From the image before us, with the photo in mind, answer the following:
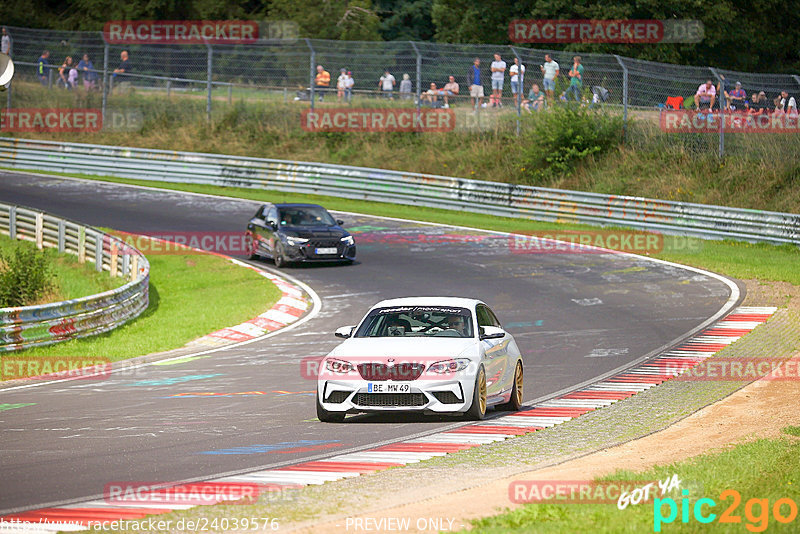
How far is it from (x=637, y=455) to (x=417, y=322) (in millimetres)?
3373

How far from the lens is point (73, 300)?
18469 millimetres

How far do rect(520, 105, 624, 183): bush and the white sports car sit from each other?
82.4 ft

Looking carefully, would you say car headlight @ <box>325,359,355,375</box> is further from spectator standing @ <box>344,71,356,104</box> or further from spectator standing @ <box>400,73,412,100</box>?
spectator standing @ <box>344,71,356,104</box>

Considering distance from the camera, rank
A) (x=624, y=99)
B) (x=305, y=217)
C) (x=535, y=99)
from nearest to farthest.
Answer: (x=305, y=217) < (x=624, y=99) < (x=535, y=99)

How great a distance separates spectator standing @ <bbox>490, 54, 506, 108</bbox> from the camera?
36.2 m

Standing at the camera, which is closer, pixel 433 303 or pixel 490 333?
pixel 490 333

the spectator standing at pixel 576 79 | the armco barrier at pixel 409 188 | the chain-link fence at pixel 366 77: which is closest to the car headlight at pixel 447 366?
the armco barrier at pixel 409 188

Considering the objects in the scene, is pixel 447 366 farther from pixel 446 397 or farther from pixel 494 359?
pixel 494 359

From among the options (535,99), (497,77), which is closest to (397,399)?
(497,77)

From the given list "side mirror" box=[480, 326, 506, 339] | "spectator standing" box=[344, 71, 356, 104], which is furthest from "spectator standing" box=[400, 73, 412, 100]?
"side mirror" box=[480, 326, 506, 339]

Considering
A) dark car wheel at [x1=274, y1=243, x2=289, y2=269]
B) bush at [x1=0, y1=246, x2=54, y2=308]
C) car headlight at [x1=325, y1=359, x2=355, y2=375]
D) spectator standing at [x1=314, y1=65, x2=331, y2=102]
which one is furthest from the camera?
spectator standing at [x1=314, y1=65, x2=331, y2=102]

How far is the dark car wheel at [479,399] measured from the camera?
1149 cm

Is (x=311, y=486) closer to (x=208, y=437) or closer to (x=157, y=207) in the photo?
(x=208, y=437)

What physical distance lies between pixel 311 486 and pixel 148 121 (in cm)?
3900
